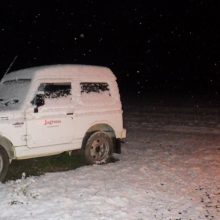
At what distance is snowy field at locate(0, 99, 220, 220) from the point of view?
22.8 ft

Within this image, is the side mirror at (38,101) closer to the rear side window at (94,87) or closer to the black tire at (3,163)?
the black tire at (3,163)

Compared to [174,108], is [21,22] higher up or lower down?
higher up

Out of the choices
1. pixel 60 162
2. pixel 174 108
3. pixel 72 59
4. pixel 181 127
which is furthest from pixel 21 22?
pixel 60 162

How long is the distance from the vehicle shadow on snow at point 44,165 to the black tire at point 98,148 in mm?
232

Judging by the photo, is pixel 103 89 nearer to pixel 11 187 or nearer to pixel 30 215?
pixel 11 187

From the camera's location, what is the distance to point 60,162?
1087 cm

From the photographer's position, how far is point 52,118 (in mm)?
9438

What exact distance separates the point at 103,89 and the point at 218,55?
59958mm

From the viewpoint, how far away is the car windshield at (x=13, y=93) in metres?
9.21

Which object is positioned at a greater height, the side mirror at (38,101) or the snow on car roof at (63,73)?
the snow on car roof at (63,73)

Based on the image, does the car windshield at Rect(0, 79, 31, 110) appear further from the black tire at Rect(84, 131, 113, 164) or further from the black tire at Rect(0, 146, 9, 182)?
the black tire at Rect(84, 131, 113, 164)

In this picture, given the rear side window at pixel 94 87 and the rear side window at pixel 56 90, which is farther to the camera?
the rear side window at pixel 94 87

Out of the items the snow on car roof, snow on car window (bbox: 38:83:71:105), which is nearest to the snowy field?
snow on car window (bbox: 38:83:71:105)

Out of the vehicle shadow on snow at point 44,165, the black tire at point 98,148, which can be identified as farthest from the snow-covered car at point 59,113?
the vehicle shadow on snow at point 44,165
